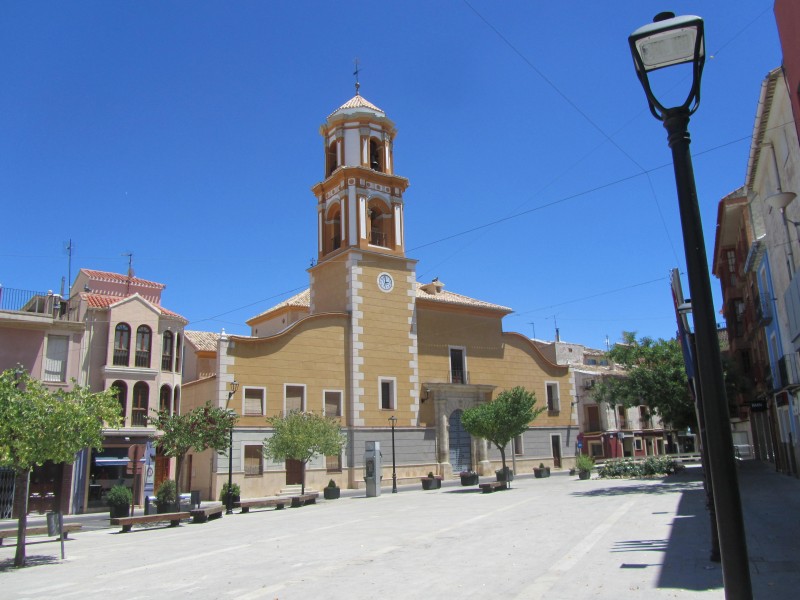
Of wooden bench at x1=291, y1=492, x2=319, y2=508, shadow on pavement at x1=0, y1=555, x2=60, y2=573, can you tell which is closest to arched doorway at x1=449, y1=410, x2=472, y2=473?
wooden bench at x1=291, y1=492, x2=319, y2=508

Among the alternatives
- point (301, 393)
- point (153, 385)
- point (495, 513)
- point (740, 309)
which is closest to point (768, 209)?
point (495, 513)

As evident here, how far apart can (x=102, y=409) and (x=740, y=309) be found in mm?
33434

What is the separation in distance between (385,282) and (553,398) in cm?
1528

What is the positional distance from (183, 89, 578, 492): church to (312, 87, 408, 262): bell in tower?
Answer: 0.08 meters

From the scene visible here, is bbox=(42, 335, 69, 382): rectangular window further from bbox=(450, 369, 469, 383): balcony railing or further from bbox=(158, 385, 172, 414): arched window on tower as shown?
bbox=(450, 369, 469, 383): balcony railing

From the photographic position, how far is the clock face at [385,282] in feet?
124

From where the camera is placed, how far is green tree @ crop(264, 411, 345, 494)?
28.4 metres

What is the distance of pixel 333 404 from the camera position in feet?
115

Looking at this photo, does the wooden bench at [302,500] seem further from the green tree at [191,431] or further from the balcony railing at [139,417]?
the balcony railing at [139,417]

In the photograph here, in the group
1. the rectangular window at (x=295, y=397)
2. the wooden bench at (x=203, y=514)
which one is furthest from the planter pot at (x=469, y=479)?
the wooden bench at (x=203, y=514)

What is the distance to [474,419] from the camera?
30047 mm

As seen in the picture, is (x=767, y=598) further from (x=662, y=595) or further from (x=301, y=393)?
(x=301, y=393)

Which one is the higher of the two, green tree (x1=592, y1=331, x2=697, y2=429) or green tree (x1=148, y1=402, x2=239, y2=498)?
green tree (x1=592, y1=331, x2=697, y2=429)

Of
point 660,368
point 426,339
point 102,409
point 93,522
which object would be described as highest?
point 426,339
